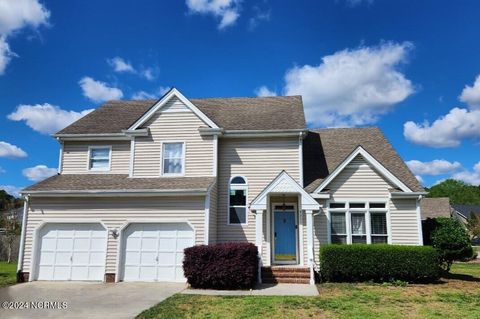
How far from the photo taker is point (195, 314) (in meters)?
9.54

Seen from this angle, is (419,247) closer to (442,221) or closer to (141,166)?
(442,221)

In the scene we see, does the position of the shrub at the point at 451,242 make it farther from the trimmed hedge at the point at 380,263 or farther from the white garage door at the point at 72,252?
the white garage door at the point at 72,252

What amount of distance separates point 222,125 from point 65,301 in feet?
33.1

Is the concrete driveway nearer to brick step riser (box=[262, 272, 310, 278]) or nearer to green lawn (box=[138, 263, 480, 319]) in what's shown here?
green lawn (box=[138, 263, 480, 319])

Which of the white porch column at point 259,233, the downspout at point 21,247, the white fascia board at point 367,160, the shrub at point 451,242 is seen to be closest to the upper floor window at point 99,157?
the downspout at point 21,247

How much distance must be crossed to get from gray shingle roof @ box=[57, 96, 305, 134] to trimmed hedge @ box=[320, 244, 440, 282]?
19.4 ft

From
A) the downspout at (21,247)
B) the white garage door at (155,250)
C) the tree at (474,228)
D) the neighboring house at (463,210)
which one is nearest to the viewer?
the white garage door at (155,250)

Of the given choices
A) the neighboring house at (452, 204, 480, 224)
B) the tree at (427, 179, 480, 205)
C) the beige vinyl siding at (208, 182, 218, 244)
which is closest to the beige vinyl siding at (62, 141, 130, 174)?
the beige vinyl siding at (208, 182, 218, 244)

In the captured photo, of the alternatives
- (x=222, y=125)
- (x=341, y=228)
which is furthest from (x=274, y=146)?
(x=341, y=228)

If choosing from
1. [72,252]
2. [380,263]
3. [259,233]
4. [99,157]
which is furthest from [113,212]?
[380,263]

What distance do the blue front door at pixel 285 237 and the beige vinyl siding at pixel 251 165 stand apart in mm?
1219

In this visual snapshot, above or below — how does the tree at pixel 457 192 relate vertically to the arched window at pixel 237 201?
above

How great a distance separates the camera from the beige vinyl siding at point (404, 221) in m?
15.5

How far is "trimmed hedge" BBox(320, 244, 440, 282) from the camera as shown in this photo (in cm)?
1409
